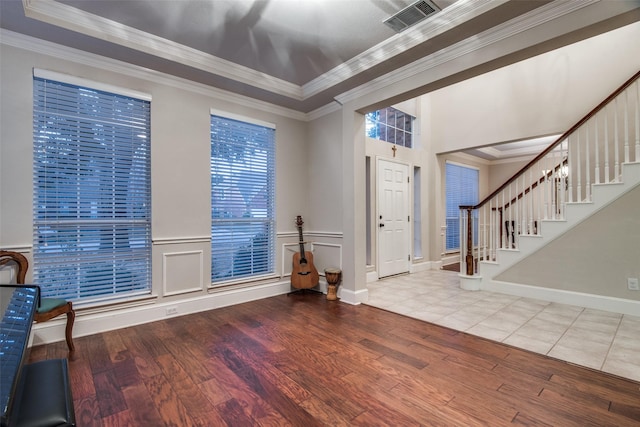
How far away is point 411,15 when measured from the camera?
2449 mm

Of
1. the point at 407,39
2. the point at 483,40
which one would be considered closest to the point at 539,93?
the point at 483,40

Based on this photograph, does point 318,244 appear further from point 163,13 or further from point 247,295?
point 163,13

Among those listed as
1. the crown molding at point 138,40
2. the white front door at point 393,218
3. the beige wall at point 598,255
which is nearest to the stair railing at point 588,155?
the beige wall at point 598,255

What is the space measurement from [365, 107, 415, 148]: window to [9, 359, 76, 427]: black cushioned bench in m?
4.82

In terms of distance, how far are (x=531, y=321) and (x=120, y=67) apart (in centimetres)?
501

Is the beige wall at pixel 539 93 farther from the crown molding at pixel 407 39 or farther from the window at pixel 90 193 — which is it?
the window at pixel 90 193

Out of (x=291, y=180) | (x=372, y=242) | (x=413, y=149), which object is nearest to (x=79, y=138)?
(x=291, y=180)

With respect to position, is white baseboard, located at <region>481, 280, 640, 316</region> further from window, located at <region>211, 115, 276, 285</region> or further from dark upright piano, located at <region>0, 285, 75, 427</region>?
dark upright piano, located at <region>0, 285, 75, 427</region>

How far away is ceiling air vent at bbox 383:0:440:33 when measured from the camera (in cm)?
233

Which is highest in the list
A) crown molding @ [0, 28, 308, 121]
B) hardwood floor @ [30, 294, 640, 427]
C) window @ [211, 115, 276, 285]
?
crown molding @ [0, 28, 308, 121]

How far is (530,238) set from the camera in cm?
399

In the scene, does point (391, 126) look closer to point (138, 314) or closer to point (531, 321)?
point (531, 321)

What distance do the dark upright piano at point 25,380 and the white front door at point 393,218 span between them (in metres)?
4.50

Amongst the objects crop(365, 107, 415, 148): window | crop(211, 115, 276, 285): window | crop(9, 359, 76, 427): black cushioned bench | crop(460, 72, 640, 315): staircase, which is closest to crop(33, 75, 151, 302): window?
crop(211, 115, 276, 285): window
